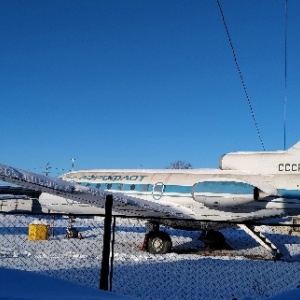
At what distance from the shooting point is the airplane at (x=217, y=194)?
1566 centimetres

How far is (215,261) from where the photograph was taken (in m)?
14.5

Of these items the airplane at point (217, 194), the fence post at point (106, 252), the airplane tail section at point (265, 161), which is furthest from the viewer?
the airplane tail section at point (265, 161)

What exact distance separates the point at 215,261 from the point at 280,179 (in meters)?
4.00

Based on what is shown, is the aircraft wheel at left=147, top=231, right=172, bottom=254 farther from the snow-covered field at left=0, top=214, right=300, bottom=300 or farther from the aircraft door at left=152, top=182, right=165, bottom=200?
the aircraft door at left=152, top=182, right=165, bottom=200

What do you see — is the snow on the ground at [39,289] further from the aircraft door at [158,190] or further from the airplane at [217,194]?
the aircraft door at [158,190]

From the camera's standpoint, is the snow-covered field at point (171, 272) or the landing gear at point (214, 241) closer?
the snow-covered field at point (171, 272)

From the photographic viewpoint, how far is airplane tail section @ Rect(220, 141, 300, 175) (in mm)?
16062

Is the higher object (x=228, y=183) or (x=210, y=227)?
(x=228, y=183)

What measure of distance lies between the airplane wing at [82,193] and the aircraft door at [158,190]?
1.24ft

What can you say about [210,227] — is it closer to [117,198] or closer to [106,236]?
[117,198]

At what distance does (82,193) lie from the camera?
44.3ft

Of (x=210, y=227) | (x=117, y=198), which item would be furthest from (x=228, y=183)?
(x=117, y=198)

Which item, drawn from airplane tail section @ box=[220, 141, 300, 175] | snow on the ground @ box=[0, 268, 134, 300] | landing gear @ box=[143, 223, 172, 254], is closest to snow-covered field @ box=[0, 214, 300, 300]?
landing gear @ box=[143, 223, 172, 254]

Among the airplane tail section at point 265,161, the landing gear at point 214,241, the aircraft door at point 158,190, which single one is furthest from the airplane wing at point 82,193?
the airplane tail section at point 265,161
